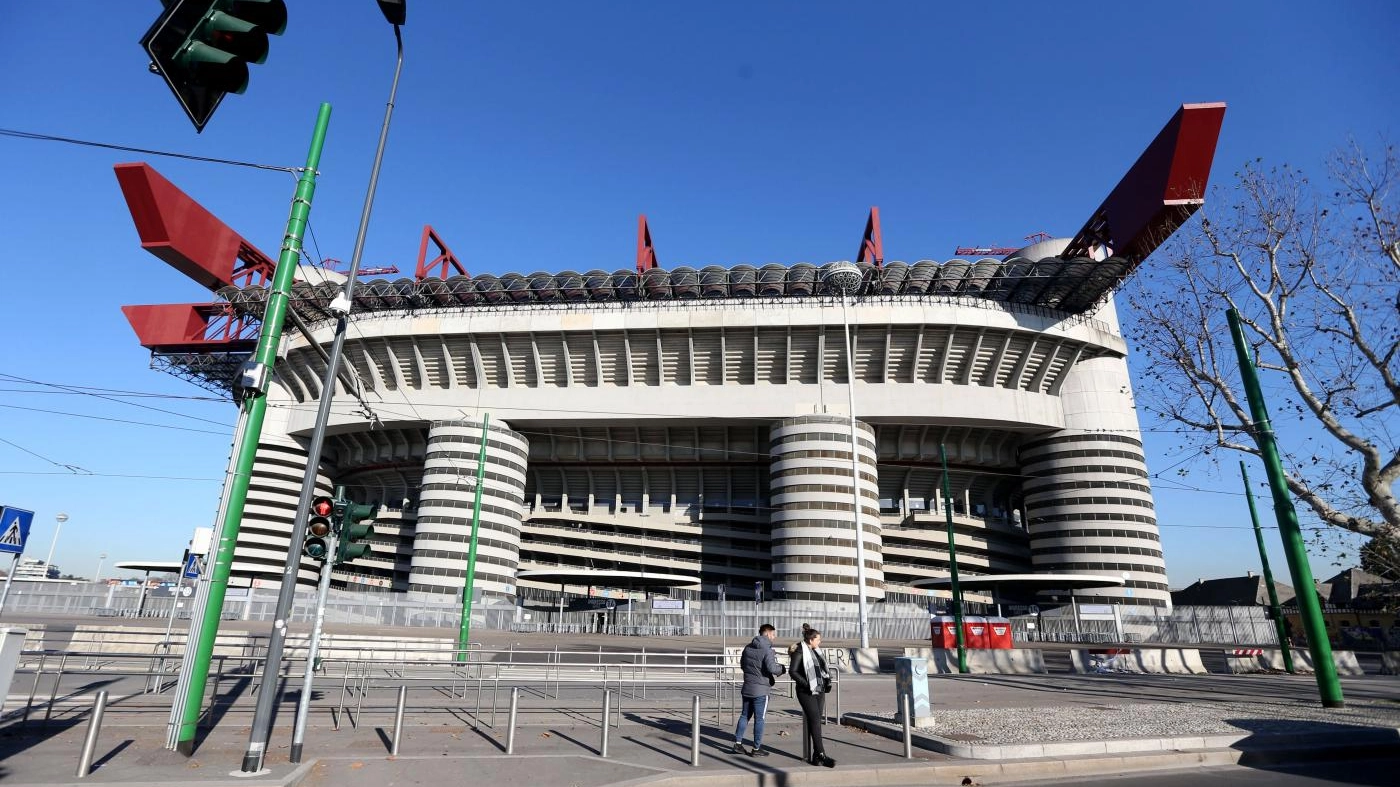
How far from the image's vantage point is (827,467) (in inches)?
1724

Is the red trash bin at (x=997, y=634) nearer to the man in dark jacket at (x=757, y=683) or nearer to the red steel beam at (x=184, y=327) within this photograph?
the man in dark jacket at (x=757, y=683)

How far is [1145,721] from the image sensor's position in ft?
35.3

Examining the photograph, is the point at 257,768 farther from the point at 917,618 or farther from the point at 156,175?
the point at 156,175

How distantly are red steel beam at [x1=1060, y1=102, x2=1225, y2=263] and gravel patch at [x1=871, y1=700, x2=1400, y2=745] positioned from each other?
28772 millimetres

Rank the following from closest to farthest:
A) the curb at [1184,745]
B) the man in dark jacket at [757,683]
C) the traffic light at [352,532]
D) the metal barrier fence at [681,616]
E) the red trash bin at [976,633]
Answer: the curb at [1184,745] < the man in dark jacket at [757,683] < the traffic light at [352,532] < the red trash bin at [976,633] < the metal barrier fence at [681,616]

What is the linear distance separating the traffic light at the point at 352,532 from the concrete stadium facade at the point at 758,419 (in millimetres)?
35599

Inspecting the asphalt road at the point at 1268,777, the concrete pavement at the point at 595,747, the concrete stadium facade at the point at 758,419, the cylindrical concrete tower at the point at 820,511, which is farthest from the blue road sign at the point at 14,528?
the cylindrical concrete tower at the point at 820,511

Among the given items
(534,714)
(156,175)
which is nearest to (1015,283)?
(534,714)

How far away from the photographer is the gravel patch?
9.52 metres

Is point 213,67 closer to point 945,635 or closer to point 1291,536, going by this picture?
point 1291,536

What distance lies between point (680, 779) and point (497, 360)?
4310 centimetres

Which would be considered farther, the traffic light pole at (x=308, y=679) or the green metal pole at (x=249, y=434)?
the green metal pole at (x=249, y=434)

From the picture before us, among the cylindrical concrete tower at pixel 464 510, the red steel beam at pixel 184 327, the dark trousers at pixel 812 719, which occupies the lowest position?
the dark trousers at pixel 812 719

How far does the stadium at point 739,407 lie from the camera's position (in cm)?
4353
